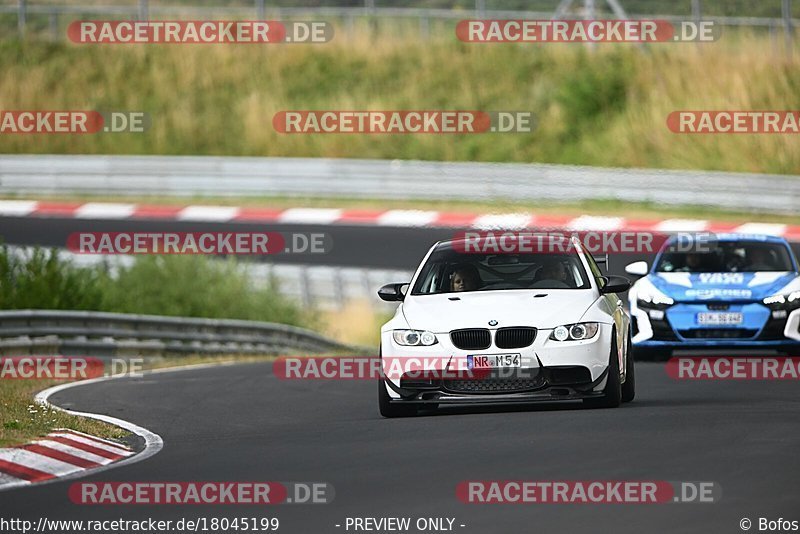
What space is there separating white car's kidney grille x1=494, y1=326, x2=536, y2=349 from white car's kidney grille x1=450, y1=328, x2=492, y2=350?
0.36 ft

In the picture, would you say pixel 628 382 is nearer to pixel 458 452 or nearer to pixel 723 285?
pixel 458 452

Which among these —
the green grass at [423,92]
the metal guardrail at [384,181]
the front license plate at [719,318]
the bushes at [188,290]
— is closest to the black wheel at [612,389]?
the front license plate at [719,318]

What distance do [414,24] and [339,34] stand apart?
86.2 inches

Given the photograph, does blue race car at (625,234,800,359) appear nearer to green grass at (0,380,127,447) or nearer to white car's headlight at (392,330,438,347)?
white car's headlight at (392,330,438,347)

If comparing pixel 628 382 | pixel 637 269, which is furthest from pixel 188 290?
pixel 628 382

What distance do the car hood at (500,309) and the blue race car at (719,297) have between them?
14.2ft

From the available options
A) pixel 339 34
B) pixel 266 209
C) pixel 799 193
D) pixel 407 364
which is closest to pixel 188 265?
pixel 266 209

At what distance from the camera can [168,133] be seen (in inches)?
1817

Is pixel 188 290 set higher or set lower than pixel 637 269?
higher
